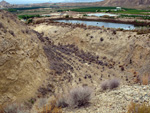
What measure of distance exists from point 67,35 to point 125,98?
14.9 metres

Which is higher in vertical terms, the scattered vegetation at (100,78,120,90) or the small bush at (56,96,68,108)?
the scattered vegetation at (100,78,120,90)

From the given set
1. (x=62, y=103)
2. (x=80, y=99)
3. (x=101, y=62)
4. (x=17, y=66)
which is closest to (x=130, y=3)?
(x=101, y=62)

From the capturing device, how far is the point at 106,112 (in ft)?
16.9

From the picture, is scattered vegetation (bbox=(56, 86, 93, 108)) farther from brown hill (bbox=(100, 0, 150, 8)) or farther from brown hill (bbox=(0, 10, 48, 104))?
brown hill (bbox=(100, 0, 150, 8))

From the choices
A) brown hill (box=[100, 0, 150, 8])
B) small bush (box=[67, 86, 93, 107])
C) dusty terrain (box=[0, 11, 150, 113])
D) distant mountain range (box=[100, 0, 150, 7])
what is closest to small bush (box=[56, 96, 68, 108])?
small bush (box=[67, 86, 93, 107])

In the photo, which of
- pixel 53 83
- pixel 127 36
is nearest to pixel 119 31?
pixel 127 36

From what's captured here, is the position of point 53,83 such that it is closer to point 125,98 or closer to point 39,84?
point 39,84

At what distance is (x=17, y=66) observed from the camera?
26.6 feet

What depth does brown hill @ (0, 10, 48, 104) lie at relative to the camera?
24.2 ft

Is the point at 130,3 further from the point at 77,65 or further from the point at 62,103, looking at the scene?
the point at 62,103

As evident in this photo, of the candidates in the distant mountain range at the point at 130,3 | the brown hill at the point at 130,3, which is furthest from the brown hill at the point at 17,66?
the brown hill at the point at 130,3

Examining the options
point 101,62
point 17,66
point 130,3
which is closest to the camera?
point 17,66

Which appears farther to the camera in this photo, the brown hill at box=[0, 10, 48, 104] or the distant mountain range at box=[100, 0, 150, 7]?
the distant mountain range at box=[100, 0, 150, 7]

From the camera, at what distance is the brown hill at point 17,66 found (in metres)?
7.36
